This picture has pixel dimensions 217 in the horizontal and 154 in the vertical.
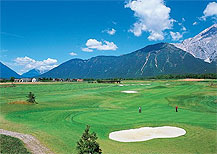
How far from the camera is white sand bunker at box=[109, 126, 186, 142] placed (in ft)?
65.4

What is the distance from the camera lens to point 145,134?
2120cm

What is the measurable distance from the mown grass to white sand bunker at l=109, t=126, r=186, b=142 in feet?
27.8

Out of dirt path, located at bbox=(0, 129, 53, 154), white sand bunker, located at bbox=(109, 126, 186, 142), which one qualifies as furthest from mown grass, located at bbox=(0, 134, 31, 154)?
white sand bunker, located at bbox=(109, 126, 186, 142)

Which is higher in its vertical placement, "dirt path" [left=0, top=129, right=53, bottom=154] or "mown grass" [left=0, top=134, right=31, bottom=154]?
"mown grass" [left=0, top=134, right=31, bottom=154]

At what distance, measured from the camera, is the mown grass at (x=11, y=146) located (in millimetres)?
→ 15367

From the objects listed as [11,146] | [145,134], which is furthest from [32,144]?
[145,134]

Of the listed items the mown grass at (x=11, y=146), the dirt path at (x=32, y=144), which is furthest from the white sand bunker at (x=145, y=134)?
the mown grass at (x=11, y=146)

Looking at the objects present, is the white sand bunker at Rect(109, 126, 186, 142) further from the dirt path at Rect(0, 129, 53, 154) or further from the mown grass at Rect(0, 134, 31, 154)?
the mown grass at Rect(0, 134, 31, 154)

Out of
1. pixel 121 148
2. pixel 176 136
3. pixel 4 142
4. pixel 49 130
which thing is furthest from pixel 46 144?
pixel 176 136

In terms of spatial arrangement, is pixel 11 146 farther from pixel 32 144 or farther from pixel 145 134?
pixel 145 134

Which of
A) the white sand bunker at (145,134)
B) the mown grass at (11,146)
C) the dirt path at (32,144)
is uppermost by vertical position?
the mown grass at (11,146)

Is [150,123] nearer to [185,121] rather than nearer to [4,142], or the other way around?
[185,121]

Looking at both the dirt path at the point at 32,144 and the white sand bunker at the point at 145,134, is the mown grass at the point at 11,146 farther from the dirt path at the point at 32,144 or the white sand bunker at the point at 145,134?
the white sand bunker at the point at 145,134

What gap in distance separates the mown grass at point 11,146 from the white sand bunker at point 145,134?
8466 millimetres
